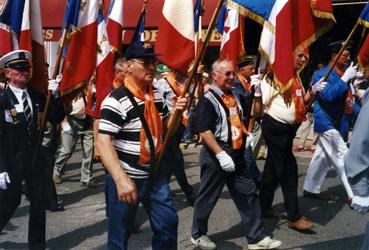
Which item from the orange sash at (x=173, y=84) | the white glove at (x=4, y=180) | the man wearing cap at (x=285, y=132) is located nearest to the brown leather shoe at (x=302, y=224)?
the man wearing cap at (x=285, y=132)

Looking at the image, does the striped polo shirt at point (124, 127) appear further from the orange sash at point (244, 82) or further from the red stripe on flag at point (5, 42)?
the orange sash at point (244, 82)

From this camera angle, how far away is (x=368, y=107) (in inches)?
111

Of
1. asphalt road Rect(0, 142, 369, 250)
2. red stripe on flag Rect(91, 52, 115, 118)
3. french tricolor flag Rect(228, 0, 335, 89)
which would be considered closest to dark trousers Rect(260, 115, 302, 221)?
asphalt road Rect(0, 142, 369, 250)

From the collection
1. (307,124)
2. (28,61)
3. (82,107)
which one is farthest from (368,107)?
(307,124)

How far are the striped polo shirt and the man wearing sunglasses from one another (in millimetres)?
1131

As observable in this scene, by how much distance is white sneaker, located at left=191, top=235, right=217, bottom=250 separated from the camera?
4.64 m

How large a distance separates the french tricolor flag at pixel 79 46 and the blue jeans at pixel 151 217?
1964mm

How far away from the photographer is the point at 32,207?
4.47 meters

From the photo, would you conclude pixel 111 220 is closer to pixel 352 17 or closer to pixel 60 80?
pixel 60 80

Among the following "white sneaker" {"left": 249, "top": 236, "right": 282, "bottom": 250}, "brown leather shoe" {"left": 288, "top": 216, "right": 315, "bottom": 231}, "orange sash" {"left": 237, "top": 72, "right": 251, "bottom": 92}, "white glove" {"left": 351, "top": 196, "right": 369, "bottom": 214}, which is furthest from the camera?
"orange sash" {"left": 237, "top": 72, "right": 251, "bottom": 92}

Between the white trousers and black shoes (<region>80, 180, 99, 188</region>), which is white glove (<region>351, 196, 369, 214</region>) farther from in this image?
black shoes (<region>80, 180, 99, 188</region>)

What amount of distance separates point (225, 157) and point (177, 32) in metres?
1.37

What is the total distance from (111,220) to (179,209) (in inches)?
100

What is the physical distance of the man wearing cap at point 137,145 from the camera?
133 inches
